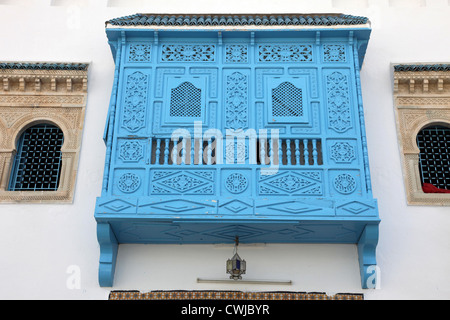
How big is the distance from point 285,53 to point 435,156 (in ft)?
7.44

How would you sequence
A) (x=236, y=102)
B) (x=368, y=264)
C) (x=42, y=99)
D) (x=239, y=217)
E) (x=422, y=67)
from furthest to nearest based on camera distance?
1. (x=42, y=99)
2. (x=422, y=67)
3. (x=236, y=102)
4. (x=368, y=264)
5. (x=239, y=217)

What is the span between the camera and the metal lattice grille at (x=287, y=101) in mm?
7742

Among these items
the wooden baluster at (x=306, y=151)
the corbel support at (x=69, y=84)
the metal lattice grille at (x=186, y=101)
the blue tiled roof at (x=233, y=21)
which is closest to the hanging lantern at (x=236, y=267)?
the wooden baluster at (x=306, y=151)

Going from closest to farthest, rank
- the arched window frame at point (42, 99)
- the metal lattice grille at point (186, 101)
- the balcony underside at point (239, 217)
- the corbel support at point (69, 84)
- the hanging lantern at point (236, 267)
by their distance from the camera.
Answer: the balcony underside at point (239, 217) → the hanging lantern at point (236, 267) → the metal lattice grille at point (186, 101) → the arched window frame at point (42, 99) → the corbel support at point (69, 84)

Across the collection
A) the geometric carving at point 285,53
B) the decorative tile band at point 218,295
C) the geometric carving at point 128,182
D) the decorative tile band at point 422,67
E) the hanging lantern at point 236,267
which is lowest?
the decorative tile band at point 218,295

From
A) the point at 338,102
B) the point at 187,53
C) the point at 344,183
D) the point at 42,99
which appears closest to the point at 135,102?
the point at 187,53

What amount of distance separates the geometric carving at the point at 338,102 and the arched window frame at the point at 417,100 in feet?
3.28

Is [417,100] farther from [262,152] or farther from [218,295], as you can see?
[218,295]

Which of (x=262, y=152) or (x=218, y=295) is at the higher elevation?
(x=262, y=152)

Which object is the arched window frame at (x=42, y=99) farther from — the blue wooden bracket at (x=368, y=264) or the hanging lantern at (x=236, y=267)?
the blue wooden bracket at (x=368, y=264)

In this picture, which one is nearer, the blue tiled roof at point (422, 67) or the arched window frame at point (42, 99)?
the arched window frame at point (42, 99)

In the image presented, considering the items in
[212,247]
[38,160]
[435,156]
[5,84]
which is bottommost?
[212,247]

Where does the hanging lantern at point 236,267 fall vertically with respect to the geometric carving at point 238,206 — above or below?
below

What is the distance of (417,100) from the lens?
28.2 ft
